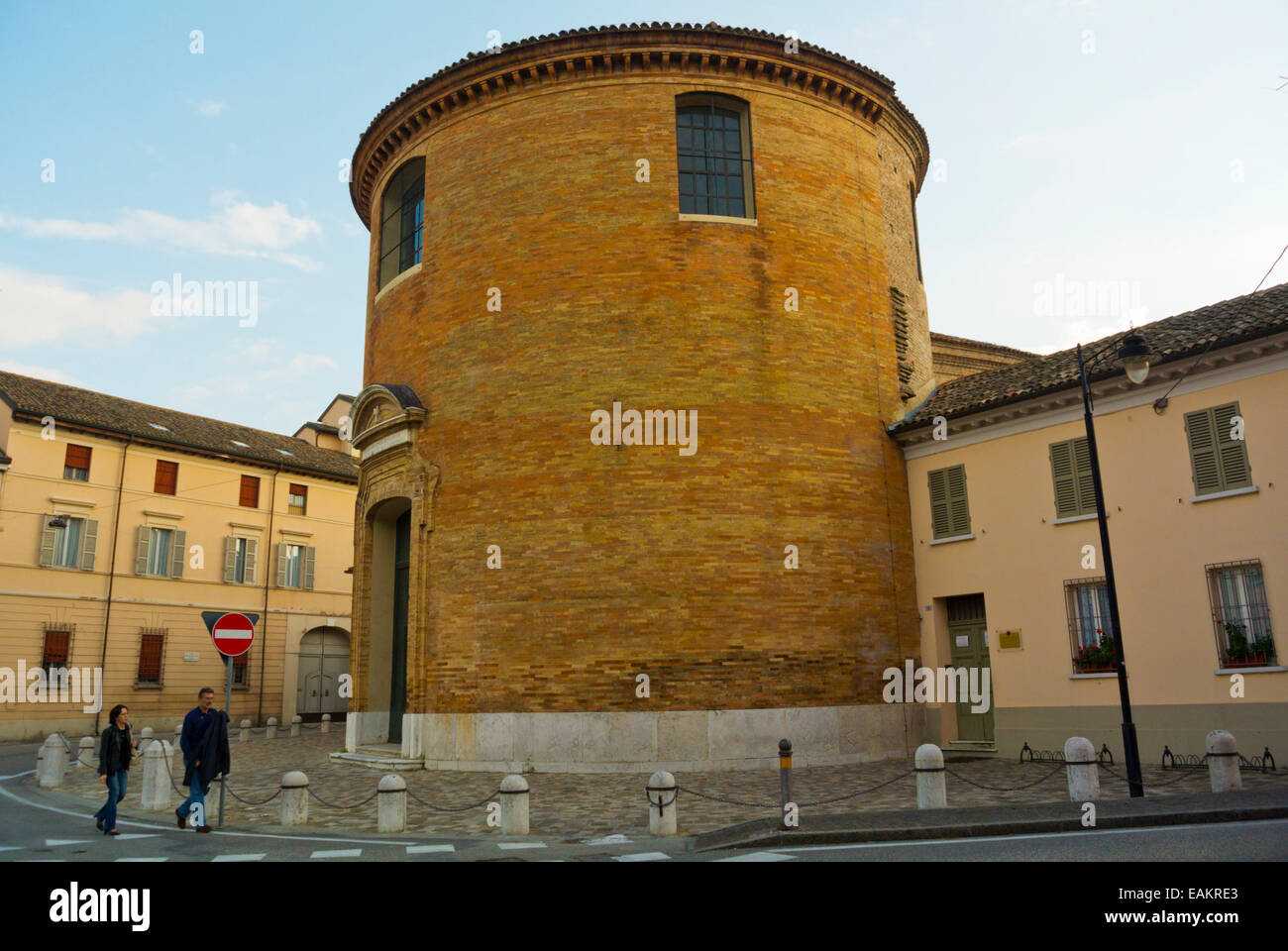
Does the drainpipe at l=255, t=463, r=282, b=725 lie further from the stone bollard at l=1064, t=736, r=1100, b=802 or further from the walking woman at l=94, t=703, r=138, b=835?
the stone bollard at l=1064, t=736, r=1100, b=802

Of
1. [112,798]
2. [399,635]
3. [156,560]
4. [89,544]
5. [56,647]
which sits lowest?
[112,798]

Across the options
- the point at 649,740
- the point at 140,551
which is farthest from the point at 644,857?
the point at 140,551

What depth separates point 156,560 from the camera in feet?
106

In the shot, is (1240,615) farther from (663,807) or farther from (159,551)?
(159,551)

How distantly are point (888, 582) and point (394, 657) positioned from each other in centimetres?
1040

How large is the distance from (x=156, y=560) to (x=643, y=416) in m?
23.2

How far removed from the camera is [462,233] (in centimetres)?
1869

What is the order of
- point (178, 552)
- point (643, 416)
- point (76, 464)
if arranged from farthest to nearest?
point (178, 552), point (76, 464), point (643, 416)

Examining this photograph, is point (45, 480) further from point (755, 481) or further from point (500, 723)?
point (755, 481)

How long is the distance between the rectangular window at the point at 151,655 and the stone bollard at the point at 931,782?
28.8 m

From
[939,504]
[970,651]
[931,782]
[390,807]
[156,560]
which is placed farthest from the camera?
[156,560]

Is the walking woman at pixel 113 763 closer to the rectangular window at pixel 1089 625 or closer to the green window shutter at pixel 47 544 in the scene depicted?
the rectangular window at pixel 1089 625

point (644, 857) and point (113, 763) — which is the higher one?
point (113, 763)
